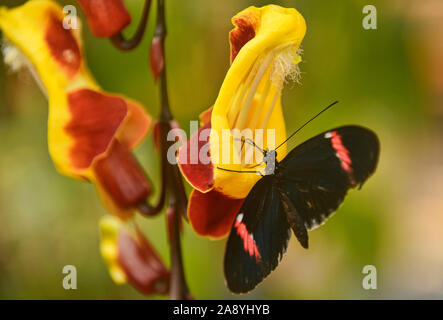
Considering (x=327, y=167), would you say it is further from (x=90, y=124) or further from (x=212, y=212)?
(x=90, y=124)

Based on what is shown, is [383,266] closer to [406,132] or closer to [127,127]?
[406,132]

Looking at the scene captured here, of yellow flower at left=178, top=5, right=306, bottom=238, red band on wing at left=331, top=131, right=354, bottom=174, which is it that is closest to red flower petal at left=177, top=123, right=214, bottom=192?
yellow flower at left=178, top=5, right=306, bottom=238

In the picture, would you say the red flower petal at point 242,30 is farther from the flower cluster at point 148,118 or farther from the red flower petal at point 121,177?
the red flower petal at point 121,177

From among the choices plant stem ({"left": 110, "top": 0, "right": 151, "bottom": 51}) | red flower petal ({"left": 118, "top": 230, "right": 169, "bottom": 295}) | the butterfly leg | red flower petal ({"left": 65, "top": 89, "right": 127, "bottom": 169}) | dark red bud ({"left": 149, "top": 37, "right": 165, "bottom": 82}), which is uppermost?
plant stem ({"left": 110, "top": 0, "right": 151, "bottom": 51})

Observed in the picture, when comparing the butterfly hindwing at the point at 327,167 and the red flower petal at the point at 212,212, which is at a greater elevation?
the butterfly hindwing at the point at 327,167

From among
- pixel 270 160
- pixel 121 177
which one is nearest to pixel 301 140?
pixel 270 160

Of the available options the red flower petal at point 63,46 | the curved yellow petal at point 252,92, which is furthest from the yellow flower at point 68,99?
the curved yellow petal at point 252,92

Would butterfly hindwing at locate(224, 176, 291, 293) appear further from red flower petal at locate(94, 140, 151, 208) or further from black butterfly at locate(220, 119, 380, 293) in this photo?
red flower petal at locate(94, 140, 151, 208)
